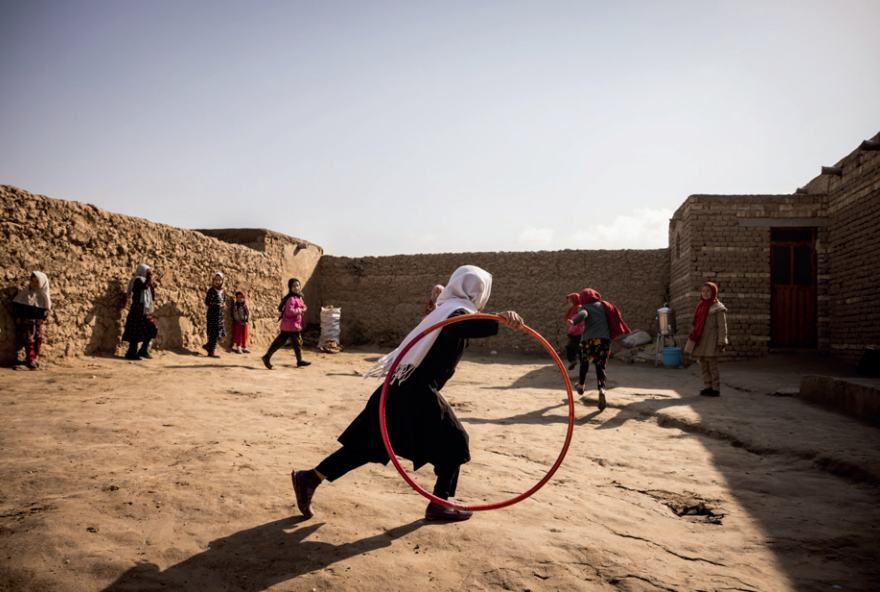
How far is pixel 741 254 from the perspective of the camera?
35.8ft

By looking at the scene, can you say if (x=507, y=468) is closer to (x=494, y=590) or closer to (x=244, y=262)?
(x=494, y=590)

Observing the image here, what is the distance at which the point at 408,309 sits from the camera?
531 inches

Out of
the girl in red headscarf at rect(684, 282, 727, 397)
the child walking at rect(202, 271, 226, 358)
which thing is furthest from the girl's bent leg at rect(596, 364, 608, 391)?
the child walking at rect(202, 271, 226, 358)

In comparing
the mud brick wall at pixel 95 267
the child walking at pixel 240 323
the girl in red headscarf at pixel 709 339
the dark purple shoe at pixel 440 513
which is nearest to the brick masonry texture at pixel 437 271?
the mud brick wall at pixel 95 267

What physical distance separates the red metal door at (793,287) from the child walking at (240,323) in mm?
10777

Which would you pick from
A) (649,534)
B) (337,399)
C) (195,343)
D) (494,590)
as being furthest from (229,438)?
(195,343)

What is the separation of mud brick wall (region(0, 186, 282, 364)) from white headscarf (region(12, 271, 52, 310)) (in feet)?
Answer: 0.50

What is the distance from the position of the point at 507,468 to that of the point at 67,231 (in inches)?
273

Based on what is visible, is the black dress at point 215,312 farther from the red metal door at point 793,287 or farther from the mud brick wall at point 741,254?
the red metal door at point 793,287

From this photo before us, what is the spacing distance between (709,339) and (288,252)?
975 cm

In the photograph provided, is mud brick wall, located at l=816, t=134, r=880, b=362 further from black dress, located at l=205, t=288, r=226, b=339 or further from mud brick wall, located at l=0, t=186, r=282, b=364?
mud brick wall, located at l=0, t=186, r=282, b=364

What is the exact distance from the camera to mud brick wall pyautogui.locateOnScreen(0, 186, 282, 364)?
21.5 feet

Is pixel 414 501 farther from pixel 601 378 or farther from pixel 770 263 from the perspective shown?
pixel 770 263

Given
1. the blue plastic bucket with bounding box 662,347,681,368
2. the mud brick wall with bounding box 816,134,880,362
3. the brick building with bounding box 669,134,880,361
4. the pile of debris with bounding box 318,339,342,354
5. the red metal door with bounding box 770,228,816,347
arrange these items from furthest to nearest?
the pile of debris with bounding box 318,339,342,354 → the red metal door with bounding box 770,228,816,347 → the brick building with bounding box 669,134,880,361 → the blue plastic bucket with bounding box 662,347,681,368 → the mud brick wall with bounding box 816,134,880,362
